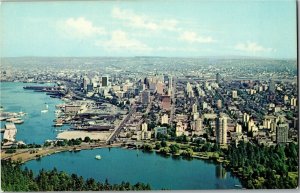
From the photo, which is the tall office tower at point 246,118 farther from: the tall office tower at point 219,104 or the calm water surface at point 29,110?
the calm water surface at point 29,110

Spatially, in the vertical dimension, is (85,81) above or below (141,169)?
above

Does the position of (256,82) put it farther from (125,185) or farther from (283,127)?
(125,185)

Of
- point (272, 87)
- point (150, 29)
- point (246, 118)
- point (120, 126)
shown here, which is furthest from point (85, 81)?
point (272, 87)

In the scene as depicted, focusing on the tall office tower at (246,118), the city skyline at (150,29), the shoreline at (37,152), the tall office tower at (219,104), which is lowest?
the shoreline at (37,152)

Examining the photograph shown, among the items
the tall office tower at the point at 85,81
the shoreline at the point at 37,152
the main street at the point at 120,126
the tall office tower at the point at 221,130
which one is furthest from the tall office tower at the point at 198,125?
the tall office tower at the point at 85,81

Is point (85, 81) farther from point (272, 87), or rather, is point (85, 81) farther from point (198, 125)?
point (272, 87)

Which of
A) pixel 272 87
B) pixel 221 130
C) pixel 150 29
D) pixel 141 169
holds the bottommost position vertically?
pixel 141 169

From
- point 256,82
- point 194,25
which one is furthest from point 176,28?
point 256,82

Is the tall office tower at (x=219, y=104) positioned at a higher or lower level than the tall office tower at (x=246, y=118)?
higher

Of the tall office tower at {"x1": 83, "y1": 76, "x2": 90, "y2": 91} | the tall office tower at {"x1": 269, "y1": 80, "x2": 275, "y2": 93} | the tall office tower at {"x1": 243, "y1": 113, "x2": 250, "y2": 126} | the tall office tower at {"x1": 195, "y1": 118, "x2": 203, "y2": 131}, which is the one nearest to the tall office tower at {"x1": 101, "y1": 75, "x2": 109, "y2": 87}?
the tall office tower at {"x1": 83, "y1": 76, "x2": 90, "y2": 91}
